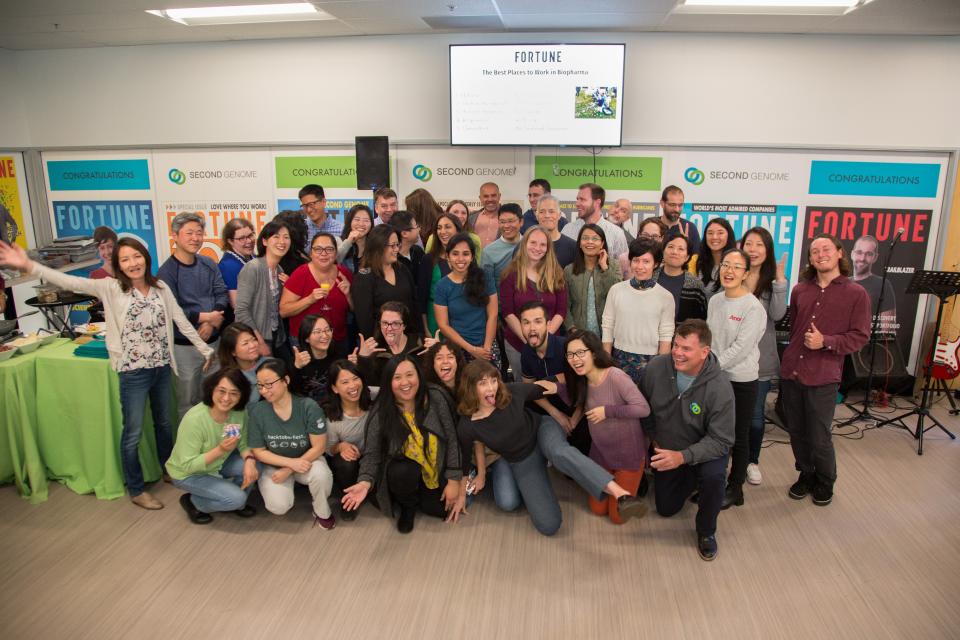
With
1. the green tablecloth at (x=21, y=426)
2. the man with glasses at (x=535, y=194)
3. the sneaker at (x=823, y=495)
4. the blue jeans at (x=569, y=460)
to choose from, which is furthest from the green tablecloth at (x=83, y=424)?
the sneaker at (x=823, y=495)

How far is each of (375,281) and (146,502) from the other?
1815 millimetres

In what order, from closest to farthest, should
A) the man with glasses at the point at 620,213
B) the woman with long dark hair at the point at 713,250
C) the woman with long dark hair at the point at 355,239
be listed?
the woman with long dark hair at the point at 713,250 < the woman with long dark hair at the point at 355,239 < the man with glasses at the point at 620,213

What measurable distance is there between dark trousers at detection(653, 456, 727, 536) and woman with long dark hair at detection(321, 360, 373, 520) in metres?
1.66

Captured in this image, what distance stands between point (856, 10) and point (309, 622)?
524 cm

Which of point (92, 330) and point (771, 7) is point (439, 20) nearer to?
point (771, 7)

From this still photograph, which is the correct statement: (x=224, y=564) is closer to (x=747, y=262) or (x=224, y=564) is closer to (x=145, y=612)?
(x=145, y=612)

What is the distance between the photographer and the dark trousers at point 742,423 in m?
3.27

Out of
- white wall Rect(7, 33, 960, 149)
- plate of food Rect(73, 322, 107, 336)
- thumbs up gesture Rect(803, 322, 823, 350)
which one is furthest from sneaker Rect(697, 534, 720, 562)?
plate of food Rect(73, 322, 107, 336)

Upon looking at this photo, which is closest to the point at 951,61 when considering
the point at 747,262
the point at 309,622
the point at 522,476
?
the point at 747,262

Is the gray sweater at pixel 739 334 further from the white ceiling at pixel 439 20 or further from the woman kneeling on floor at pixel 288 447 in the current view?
the white ceiling at pixel 439 20

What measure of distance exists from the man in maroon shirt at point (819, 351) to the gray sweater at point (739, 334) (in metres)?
0.31

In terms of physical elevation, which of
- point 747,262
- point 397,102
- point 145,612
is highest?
point 397,102

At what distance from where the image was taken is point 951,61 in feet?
16.5

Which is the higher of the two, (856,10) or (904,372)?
(856,10)
